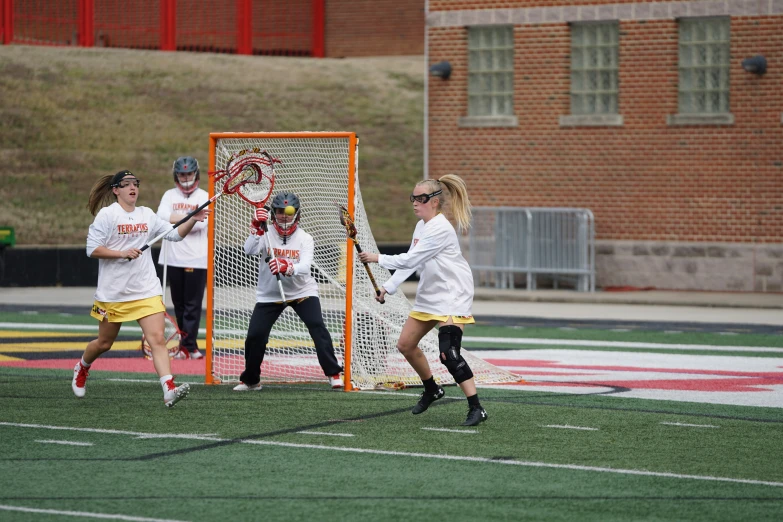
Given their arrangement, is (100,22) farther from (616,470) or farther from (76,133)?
(616,470)

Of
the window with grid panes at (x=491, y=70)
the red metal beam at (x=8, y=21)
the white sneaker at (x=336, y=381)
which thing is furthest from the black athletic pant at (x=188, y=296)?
the red metal beam at (x=8, y=21)

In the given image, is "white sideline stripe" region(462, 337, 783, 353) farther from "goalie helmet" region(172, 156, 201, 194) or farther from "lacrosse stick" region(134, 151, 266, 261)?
"lacrosse stick" region(134, 151, 266, 261)

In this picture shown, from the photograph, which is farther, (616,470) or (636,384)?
(636,384)

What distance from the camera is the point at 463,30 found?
26.5 meters

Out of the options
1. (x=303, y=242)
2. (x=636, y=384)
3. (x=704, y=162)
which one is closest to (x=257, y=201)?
(x=303, y=242)

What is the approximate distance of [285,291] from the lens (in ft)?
37.6

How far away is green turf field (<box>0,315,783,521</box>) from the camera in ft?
23.0

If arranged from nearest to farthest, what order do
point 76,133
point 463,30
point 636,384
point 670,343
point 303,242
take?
point 303,242
point 636,384
point 670,343
point 463,30
point 76,133

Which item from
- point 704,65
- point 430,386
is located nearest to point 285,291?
point 430,386

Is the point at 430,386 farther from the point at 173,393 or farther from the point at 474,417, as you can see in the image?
the point at 173,393

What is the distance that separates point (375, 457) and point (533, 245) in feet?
57.2

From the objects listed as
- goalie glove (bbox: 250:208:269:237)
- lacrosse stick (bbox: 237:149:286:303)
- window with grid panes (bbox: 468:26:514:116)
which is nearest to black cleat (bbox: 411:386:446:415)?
A: lacrosse stick (bbox: 237:149:286:303)

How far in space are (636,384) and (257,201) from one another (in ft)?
12.7

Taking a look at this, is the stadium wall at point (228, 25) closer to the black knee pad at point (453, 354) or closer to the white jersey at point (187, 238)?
the white jersey at point (187, 238)
